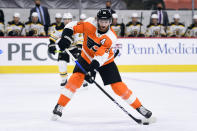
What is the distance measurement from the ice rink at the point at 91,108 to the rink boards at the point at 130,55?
1812 mm

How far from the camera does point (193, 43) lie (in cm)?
871

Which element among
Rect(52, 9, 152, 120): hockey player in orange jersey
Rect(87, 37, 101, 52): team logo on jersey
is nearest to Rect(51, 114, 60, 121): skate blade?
Rect(52, 9, 152, 120): hockey player in orange jersey

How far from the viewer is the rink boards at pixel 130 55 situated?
801 centimetres

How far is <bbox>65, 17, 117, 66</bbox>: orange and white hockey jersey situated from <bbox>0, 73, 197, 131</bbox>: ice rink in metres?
0.56

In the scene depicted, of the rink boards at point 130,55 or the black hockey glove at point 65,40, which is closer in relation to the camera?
the black hockey glove at point 65,40

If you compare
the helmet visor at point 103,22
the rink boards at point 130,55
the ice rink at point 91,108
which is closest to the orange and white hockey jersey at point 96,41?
the helmet visor at point 103,22

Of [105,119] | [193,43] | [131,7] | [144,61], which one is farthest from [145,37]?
[105,119]

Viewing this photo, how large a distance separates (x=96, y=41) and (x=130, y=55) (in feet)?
17.4

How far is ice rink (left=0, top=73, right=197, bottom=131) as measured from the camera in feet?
9.89

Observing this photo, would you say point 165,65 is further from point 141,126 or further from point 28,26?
point 141,126

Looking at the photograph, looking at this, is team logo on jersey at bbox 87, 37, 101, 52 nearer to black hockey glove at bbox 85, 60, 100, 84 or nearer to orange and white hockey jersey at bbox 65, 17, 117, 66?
orange and white hockey jersey at bbox 65, 17, 117, 66

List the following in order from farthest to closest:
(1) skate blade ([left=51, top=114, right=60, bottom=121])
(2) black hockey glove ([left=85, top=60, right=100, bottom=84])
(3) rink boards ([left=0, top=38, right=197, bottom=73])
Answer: (3) rink boards ([left=0, top=38, right=197, bottom=73])
(1) skate blade ([left=51, top=114, right=60, bottom=121])
(2) black hockey glove ([left=85, top=60, right=100, bottom=84])

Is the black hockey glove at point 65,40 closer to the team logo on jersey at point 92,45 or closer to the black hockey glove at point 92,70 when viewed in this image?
the team logo on jersey at point 92,45

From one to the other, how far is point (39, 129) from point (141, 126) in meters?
0.86
